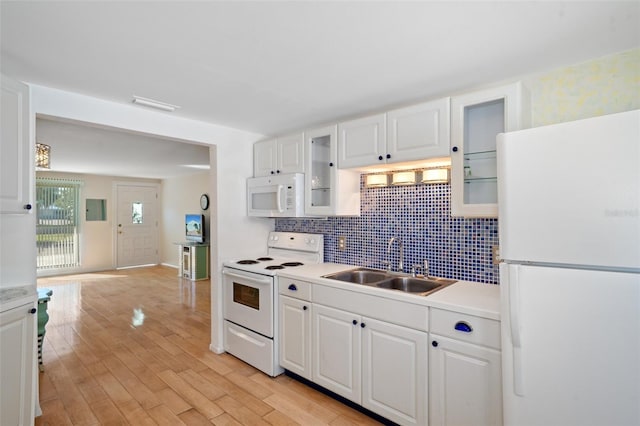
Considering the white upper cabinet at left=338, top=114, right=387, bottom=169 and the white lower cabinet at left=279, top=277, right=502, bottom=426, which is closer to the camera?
the white lower cabinet at left=279, top=277, right=502, bottom=426

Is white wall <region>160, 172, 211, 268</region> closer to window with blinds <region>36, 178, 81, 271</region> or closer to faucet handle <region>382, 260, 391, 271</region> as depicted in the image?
window with blinds <region>36, 178, 81, 271</region>

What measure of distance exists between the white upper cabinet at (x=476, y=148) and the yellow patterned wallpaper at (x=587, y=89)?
0.39 feet

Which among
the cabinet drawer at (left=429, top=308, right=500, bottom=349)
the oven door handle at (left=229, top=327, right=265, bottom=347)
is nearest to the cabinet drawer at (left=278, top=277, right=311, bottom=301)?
the oven door handle at (left=229, top=327, right=265, bottom=347)

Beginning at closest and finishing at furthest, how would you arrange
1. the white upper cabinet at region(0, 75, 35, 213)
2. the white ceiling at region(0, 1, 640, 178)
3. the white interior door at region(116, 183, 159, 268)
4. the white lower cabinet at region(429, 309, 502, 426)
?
the white ceiling at region(0, 1, 640, 178) → the white lower cabinet at region(429, 309, 502, 426) → the white upper cabinet at region(0, 75, 35, 213) → the white interior door at region(116, 183, 159, 268)

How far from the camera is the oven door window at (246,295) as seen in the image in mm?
2875

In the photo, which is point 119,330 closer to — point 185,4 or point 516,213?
point 185,4

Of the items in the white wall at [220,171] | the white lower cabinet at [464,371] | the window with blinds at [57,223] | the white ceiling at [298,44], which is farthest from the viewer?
the window with blinds at [57,223]

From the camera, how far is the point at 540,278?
141 cm

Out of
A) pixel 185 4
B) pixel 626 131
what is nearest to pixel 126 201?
pixel 185 4

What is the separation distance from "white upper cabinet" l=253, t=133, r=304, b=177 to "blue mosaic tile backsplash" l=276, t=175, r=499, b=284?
2.15 ft

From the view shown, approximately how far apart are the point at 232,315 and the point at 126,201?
648 centimetres

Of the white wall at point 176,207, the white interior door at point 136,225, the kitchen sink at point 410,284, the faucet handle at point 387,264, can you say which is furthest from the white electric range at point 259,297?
the white interior door at point 136,225

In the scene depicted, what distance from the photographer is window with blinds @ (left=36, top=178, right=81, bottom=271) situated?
6977 mm

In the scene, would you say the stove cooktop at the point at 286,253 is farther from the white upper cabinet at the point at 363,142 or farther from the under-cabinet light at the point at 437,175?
the under-cabinet light at the point at 437,175
